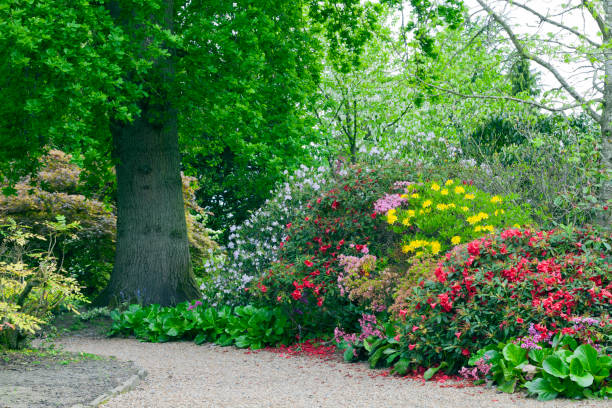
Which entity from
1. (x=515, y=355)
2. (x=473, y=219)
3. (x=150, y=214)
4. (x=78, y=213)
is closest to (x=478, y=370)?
(x=515, y=355)

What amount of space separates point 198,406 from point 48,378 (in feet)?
5.10

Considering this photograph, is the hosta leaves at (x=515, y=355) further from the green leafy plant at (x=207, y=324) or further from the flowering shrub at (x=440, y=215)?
the green leafy plant at (x=207, y=324)

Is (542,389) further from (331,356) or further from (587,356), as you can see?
(331,356)

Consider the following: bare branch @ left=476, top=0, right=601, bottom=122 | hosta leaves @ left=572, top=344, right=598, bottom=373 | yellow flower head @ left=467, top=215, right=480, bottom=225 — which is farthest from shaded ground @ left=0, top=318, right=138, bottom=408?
bare branch @ left=476, top=0, right=601, bottom=122

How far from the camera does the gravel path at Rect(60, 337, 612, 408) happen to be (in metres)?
4.69

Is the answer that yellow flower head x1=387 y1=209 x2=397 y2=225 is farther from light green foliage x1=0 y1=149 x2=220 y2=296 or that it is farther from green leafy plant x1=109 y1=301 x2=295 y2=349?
light green foliage x1=0 y1=149 x2=220 y2=296

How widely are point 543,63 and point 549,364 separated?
5.56 metres

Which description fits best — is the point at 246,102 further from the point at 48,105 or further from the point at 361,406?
the point at 361,406

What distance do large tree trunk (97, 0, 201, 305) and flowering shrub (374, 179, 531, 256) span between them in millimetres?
4442

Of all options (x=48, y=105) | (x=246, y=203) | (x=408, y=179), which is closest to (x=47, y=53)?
(x=48, y=105)

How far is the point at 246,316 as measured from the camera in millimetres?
8188

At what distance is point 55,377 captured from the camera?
17.8ft

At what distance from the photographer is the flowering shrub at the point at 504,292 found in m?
5.15

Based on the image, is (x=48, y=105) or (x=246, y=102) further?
(x=246, y=102)
